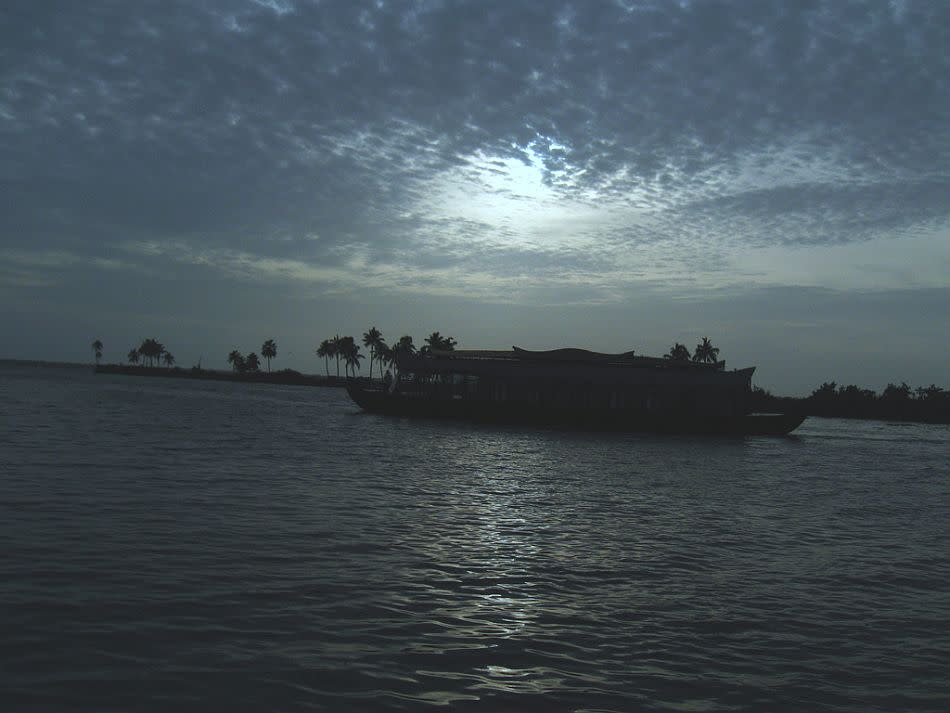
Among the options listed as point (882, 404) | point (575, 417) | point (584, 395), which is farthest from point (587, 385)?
point (882, 404)

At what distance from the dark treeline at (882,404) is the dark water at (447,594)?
13620 cm

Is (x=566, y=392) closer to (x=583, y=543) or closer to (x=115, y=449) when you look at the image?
(x=115, y=449)

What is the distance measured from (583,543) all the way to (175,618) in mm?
9565

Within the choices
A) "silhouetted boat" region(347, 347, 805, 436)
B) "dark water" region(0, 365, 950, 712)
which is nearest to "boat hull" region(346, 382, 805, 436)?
"silhouetted boat" region(347, 347, 805, 436)

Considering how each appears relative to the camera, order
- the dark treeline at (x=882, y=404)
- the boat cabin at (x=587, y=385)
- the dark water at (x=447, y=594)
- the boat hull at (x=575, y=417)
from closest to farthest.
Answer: the dark water at (x=447, y=594), the boat hull at (x=575, y=417), the boat cabin at (x=587, y=385), the dark treeline at (x=882, y=404)

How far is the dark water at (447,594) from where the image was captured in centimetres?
830

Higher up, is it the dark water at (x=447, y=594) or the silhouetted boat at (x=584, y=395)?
the silhouetted boat at (x=584, y=395)

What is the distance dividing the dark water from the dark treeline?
5362 inches

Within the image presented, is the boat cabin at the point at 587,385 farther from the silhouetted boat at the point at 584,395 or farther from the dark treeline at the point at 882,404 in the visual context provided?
the dark treeline at the point at 882,404

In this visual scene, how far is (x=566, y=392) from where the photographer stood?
235ft

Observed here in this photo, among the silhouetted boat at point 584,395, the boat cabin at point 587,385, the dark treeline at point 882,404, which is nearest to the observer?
the silhouetted boat at point 584,395

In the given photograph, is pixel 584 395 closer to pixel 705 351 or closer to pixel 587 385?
pixel 587 385

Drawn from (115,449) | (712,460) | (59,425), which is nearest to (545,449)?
(712,460)

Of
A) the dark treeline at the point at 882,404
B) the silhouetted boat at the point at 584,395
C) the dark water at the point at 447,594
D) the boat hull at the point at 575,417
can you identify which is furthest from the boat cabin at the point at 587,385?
the dark treeline at the point at 882,404
